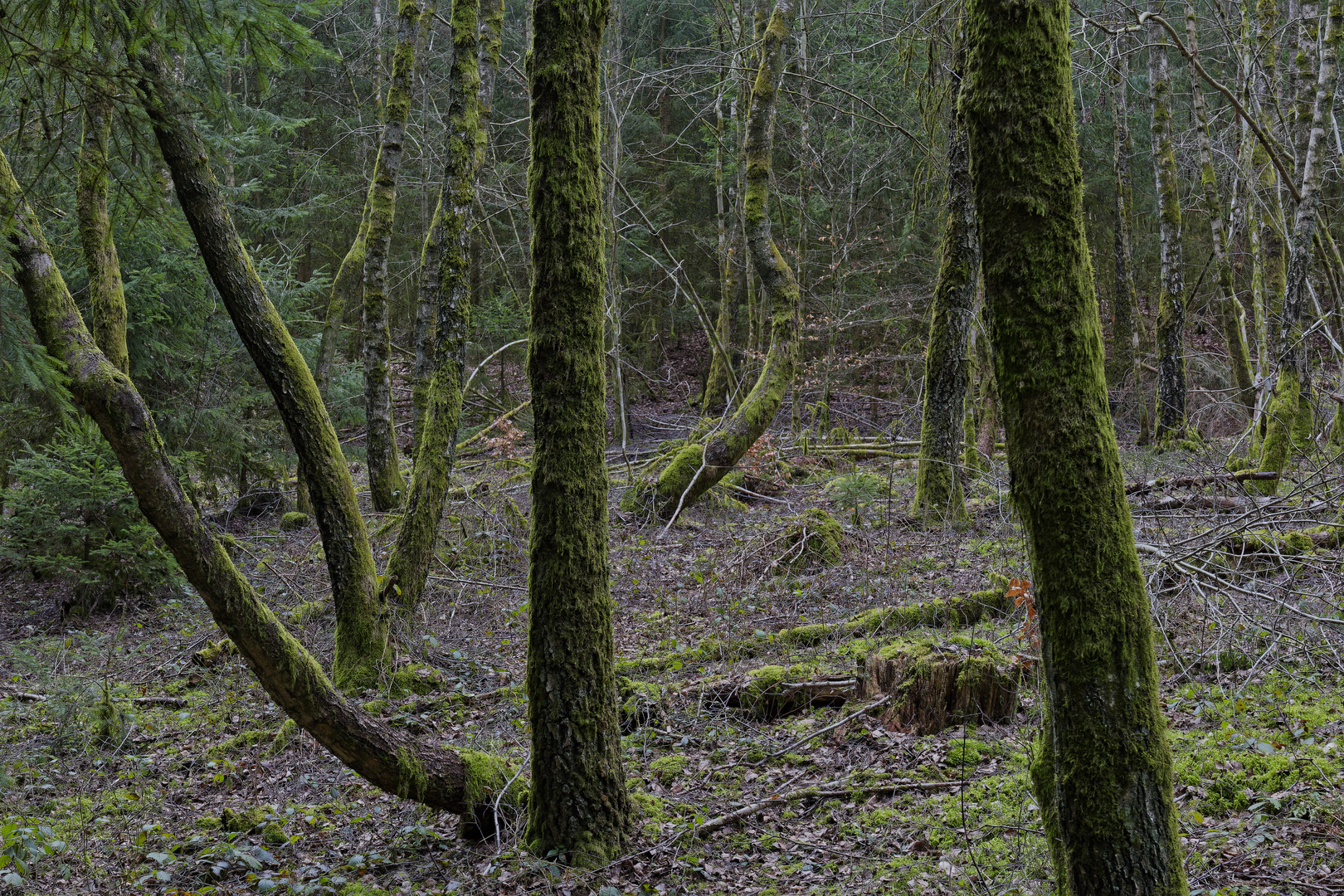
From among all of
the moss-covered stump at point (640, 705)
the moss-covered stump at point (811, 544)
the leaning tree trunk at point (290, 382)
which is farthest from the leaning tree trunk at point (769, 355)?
the leaning tree trunk at point (290, 382)

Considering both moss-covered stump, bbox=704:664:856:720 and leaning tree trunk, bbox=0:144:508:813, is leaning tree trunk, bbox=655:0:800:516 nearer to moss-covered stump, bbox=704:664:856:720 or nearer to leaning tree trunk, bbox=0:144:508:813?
moss-covered stump, bbox=704:664:856:720

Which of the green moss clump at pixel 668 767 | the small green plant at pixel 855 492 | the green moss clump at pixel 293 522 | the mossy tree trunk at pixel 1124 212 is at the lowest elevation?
the green moss clump at pixel 668 767

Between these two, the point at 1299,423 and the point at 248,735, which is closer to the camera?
the point at 248,735

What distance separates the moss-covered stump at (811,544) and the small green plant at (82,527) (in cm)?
697

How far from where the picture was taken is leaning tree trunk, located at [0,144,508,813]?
3.72 meters

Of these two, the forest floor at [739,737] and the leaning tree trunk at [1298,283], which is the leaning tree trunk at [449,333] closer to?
the forest floor at [739,737]

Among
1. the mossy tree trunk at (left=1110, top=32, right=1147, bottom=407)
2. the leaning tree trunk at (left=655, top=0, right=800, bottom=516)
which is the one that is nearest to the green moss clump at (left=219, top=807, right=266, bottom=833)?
the leaning tree trunk at (left=655, top=0, right=800, bottom=516)

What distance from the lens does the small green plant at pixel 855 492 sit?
922 centimetres

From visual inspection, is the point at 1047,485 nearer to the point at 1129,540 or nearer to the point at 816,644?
the point at 1129,540

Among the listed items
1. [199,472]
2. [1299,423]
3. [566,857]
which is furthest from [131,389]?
[1299,423]

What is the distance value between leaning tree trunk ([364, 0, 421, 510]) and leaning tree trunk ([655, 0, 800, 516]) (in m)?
3.38

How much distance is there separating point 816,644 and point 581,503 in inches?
128

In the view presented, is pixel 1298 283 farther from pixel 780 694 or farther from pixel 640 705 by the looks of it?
pixel 640 705

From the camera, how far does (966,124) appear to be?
7.75 feet
